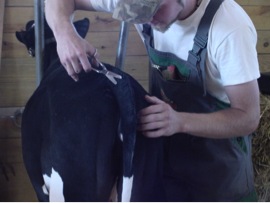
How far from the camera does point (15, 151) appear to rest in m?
1.58

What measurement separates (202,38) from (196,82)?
0.37ft

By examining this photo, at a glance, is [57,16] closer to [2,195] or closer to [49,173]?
[49,173]

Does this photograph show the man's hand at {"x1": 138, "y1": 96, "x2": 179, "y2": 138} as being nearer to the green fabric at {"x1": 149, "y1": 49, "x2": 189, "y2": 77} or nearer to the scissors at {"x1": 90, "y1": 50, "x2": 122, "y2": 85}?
the scissors at {"x1": 90, "y1": 50, "x2": 122, "y2": 85}

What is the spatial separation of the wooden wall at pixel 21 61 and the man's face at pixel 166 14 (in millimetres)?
599

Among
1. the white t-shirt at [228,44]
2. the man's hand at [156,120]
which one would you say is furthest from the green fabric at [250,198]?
the man's hand at [156,120]

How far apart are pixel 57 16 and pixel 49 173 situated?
0.36 m

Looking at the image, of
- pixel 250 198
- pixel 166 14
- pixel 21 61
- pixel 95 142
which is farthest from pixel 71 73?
pixel 21 61

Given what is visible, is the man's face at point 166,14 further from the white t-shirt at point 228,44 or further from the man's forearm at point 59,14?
the man's forearm at point 59,14

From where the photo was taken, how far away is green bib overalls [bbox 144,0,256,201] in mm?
949

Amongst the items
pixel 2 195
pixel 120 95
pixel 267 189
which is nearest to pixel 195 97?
pixel 120 95

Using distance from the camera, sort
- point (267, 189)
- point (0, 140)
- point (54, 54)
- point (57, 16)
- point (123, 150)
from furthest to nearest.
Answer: point (0, 140) → point (267, 189) → point (54, 54) → point (57, 16) → point (123, 150)

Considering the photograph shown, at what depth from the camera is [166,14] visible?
86cm

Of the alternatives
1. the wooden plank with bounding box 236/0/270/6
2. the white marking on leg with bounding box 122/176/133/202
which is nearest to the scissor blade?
the white marking on leg with bounding box 122/176/133/202

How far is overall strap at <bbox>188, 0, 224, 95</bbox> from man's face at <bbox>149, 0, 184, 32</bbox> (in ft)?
0.20
